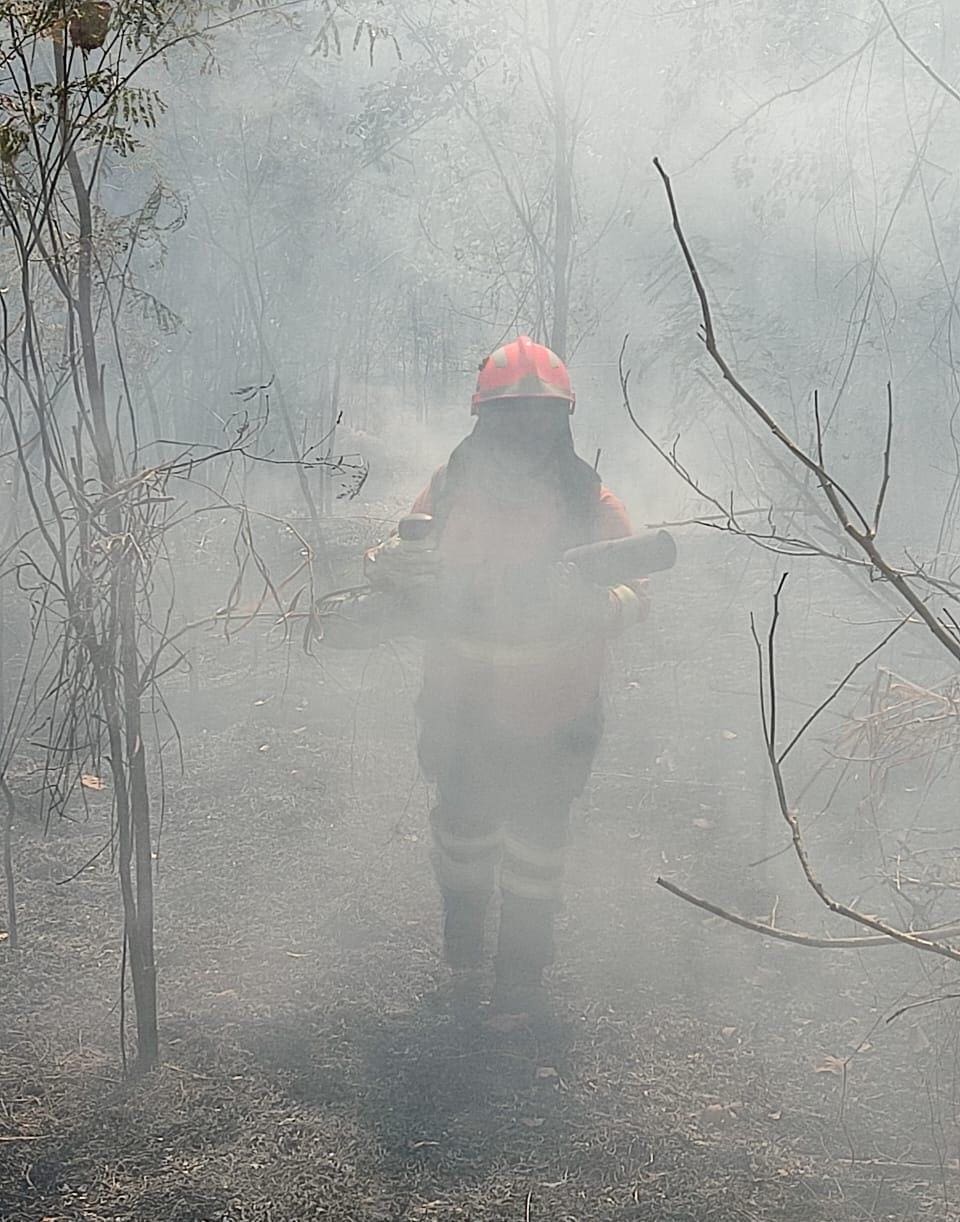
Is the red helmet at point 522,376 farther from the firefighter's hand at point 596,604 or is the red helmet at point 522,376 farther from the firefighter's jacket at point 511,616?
the firefighter's hand at point 596,604

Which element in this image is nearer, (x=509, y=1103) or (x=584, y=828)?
(x=509, y=1103)

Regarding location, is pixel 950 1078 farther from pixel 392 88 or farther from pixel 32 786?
pixel 392 88

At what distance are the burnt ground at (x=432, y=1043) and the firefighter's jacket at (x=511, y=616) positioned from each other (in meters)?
0.80

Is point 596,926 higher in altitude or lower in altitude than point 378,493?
lower

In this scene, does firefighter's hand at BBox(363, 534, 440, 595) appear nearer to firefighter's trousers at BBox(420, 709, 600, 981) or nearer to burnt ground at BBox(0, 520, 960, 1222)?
firefighter's trousers at BBox(420, 709, 600, 981)

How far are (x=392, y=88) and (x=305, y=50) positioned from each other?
168 cm

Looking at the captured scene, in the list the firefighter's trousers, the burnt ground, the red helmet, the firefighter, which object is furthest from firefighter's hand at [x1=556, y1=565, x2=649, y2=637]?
the burnt ground

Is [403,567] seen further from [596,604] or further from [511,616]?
[596,604]

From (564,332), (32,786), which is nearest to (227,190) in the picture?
(564,332)

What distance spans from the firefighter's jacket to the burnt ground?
80cm

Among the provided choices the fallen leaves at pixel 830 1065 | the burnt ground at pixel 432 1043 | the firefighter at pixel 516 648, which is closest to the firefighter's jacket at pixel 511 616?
the firefighter at pixel 516 648

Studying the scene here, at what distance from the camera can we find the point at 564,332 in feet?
19.6

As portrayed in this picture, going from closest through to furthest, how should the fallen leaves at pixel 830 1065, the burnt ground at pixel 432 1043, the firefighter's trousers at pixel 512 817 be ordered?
the burnt ground at pixel 432 1043, the fallen leaves at pixel 830 1065, the firefighter's trousers at pixel 512 817

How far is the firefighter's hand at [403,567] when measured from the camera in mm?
3268
